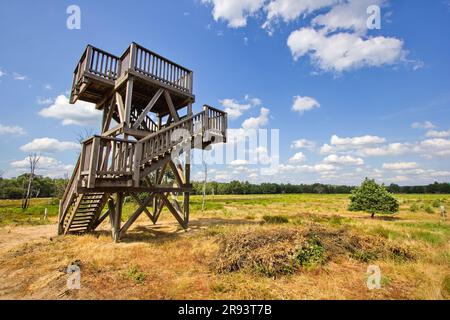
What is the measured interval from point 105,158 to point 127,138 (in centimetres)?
177

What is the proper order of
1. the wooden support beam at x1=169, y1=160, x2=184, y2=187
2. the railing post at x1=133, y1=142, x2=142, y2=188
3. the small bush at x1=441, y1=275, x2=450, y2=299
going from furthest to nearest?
the wooden support beam at x1=169, y1=160, x2=184, y2=187 → the railing post at x1=133, y1=142, x2=142, y2=188 → the small bush at x1=441, y1=275, x2=450, y2=299

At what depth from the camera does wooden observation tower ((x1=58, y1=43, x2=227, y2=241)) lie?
746 centimetres

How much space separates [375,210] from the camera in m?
21.2

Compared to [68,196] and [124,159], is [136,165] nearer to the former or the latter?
[124,159]

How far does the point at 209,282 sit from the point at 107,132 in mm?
7796

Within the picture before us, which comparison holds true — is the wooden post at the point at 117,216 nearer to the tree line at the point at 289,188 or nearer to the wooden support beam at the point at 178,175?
the wooden support beam at the point at 178,175

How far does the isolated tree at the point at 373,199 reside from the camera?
68.8 feet

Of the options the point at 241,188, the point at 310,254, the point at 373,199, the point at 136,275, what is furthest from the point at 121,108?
the point at 241,188

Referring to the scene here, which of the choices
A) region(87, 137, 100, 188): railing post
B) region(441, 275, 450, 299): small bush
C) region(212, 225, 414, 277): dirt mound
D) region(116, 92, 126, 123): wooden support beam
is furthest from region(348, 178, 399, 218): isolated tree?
region(87, 137, 100, 188): railing post

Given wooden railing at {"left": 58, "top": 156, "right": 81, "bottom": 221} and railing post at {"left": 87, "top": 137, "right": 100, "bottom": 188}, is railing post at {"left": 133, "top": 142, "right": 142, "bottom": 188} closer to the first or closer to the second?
railing post at {"left": 87, "top": 137, "right": 100, "bottom": 188}

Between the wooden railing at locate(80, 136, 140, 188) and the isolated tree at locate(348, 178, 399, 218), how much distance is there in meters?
22.1

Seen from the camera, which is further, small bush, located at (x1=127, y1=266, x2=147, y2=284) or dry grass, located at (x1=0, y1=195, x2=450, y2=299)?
small bush, located at (x1=127, y1=266, x2=147, y2=284)

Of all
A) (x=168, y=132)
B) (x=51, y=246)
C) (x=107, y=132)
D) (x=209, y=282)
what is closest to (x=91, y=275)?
(x=209, y=282)
